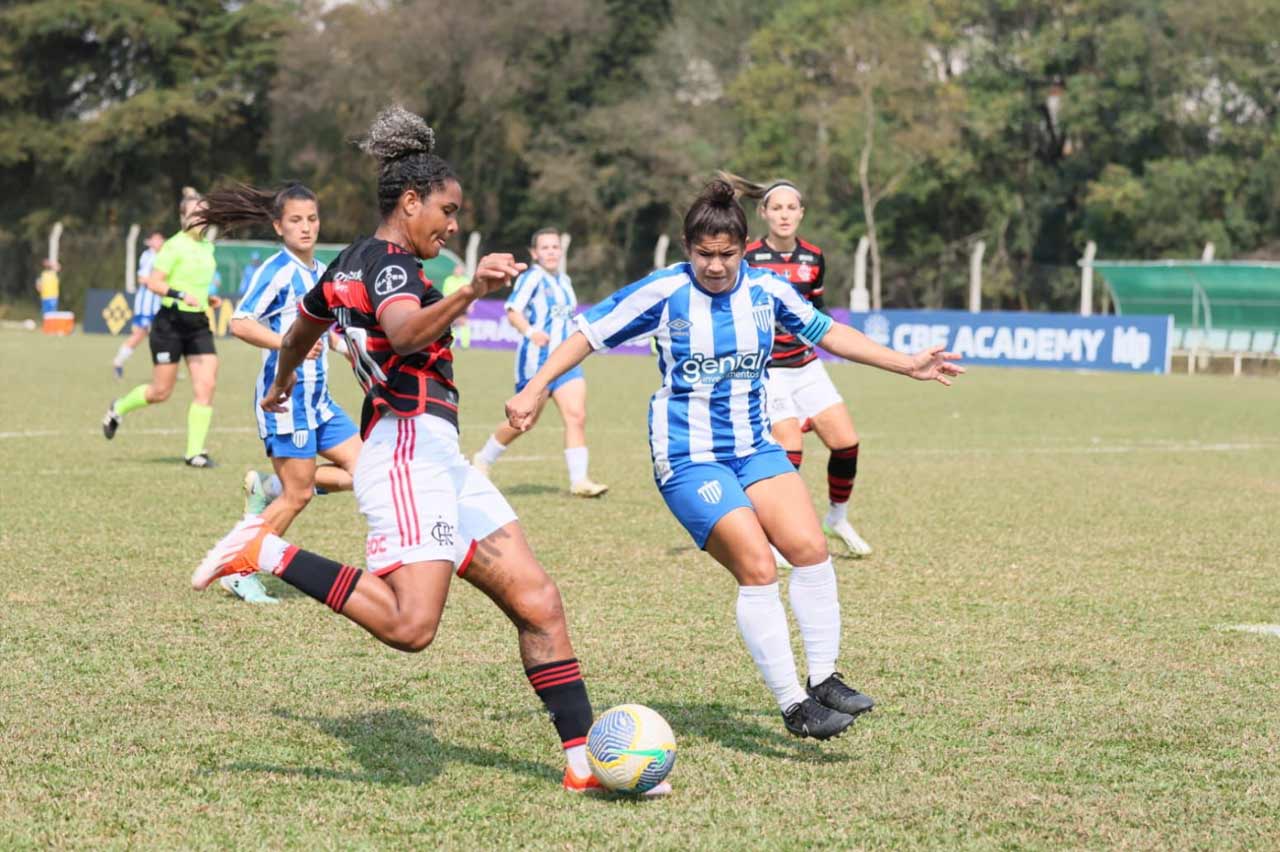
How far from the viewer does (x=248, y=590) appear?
7922mm

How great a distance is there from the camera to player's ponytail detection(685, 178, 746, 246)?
18.1 feet

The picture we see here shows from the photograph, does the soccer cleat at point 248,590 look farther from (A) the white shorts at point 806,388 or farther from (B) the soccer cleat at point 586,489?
(B) the soccer cleat at point 586,489

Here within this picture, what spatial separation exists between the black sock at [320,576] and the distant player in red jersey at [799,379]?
4.41 metres

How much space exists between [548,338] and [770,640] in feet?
23.9

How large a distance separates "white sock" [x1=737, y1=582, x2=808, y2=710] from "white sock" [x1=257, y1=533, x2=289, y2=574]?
1606 millimetres

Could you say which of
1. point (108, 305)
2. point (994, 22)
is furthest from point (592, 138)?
point (108, 305)

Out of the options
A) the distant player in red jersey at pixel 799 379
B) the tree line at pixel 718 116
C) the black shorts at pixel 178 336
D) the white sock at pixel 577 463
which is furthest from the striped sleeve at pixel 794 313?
the tree line at pixel 718 116

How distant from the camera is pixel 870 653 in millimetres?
6898

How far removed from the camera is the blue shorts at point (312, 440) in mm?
8031

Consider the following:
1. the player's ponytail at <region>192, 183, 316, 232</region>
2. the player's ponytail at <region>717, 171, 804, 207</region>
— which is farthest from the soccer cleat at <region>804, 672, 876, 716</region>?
the player's ponytail at <region>192, 183, 316, 232</region>

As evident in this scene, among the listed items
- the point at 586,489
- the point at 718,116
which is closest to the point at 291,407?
the point at 586,489

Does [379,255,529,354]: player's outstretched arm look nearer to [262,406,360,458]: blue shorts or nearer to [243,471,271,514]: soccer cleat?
[262,406,360,458]: blue shorts

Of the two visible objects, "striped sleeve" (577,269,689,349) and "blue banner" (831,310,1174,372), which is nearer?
"striped sleeve" (577,269,689,349)

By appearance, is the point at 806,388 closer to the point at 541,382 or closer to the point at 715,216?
Answer: the point at 715,216
